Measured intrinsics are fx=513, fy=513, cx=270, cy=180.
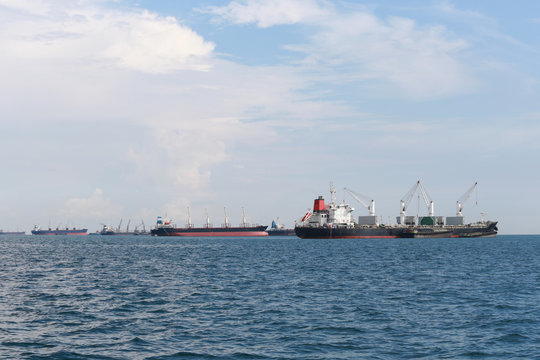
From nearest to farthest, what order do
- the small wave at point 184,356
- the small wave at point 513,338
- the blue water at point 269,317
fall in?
the small wave at point 184,356
the blue water at point 269,317
the small wave at point 513,338

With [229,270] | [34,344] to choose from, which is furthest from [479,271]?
[34,344]

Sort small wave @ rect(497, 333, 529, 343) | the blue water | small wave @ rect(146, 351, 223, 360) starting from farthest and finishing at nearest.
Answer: small wave @ rect(497, 333, 529, 343), the blue water, small wave @ rect(146, 351, 223, 360)

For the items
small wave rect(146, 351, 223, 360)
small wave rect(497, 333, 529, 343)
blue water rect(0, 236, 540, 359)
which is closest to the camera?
small wave rect(146, 351, 223, 360)

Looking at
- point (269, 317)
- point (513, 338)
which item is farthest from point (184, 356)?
point (513, 338)

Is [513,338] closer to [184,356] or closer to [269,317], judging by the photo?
[269,317]

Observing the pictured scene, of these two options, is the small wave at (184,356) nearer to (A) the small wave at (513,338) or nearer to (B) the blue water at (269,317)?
(B) the blue water at (269,317)

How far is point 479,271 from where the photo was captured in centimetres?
6925

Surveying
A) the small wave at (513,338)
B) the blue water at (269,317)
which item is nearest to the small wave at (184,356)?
the blue water at (269,317)

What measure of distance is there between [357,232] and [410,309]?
158523 millimetres

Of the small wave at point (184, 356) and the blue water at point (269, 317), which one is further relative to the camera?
the blue water at point (269, 317)

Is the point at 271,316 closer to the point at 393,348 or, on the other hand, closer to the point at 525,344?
the point at 393,348

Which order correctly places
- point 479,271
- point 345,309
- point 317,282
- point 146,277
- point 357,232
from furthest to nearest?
point 357,232 → point 479,271 → point 146,277 → point 317,282 → point 345,309

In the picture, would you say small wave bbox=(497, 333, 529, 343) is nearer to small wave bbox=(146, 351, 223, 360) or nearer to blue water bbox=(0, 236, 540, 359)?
blue water bbox=(0, 236, 540, 359)

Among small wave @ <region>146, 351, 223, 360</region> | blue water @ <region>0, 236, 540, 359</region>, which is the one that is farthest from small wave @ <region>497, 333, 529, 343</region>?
small wave @ <region>146, 351, 223, 360</region>
